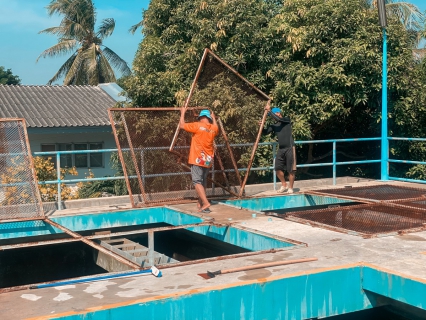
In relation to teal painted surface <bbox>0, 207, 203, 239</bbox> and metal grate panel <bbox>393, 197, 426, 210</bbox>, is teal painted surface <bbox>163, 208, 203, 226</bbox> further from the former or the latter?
metal grate panel <bbox>393, 197, 426, 210</bbox>

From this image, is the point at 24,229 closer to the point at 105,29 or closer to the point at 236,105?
the point at 236,105

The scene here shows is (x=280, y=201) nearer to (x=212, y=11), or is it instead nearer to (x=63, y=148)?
(x=212, y=11)

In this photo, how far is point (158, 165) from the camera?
1077 cm

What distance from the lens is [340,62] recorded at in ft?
45.4

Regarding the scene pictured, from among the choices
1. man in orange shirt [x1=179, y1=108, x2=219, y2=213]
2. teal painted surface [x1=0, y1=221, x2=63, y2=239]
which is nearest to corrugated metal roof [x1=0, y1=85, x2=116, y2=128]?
teal painted surface [x1=0, y1=221, x2=63, y2=239]

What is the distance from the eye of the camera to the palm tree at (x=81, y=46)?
95.6ft

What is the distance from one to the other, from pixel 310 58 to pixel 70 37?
61.9 ft

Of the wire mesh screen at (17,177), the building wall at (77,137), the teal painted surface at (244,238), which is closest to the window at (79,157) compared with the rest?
the building wall at (77,137)

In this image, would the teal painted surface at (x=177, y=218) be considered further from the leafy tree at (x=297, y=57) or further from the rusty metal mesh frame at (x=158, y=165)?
the leafy tree at (x=297, y=57)

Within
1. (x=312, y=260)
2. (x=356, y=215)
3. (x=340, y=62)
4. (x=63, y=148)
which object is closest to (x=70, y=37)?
(x=63, y=148)

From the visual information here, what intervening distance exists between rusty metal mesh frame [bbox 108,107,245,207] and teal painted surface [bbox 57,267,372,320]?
4770 mm

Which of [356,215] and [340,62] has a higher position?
[340,62]

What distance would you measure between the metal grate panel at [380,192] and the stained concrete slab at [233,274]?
318cm

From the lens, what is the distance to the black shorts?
11.3 meters
